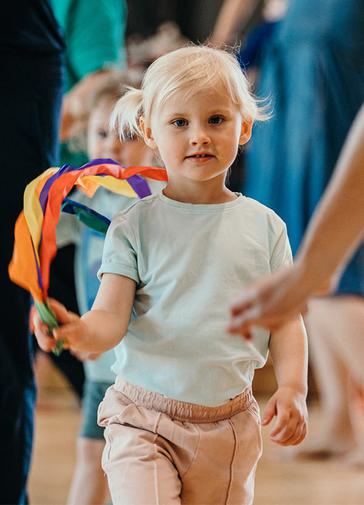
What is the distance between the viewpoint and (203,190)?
1527 mm

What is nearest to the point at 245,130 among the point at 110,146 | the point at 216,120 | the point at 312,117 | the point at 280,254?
the point at 216,120

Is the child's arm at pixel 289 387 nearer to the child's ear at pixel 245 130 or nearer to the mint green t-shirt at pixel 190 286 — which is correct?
the mint green t-shirt at pixel 190 286

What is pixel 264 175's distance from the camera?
330 centimetres

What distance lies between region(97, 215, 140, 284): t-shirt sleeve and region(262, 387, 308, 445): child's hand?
0.26 metres

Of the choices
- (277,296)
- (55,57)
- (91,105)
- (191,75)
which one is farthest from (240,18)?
(277,296)

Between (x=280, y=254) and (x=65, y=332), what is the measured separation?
34 centimetres

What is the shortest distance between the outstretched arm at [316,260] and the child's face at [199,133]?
36cm

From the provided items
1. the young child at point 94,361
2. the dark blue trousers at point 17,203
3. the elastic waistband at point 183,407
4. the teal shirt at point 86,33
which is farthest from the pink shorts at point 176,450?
the teal shirt at point 86,33

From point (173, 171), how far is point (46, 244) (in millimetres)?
212

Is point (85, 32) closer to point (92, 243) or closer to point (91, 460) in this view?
point (92, 243)

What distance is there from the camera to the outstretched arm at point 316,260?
1.14 metres

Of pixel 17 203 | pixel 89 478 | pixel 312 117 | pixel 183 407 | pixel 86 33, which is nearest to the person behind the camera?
pixel 183 407

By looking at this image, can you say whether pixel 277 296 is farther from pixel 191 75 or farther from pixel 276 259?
pixel 191 75

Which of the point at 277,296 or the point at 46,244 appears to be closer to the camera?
the point at 277,296
